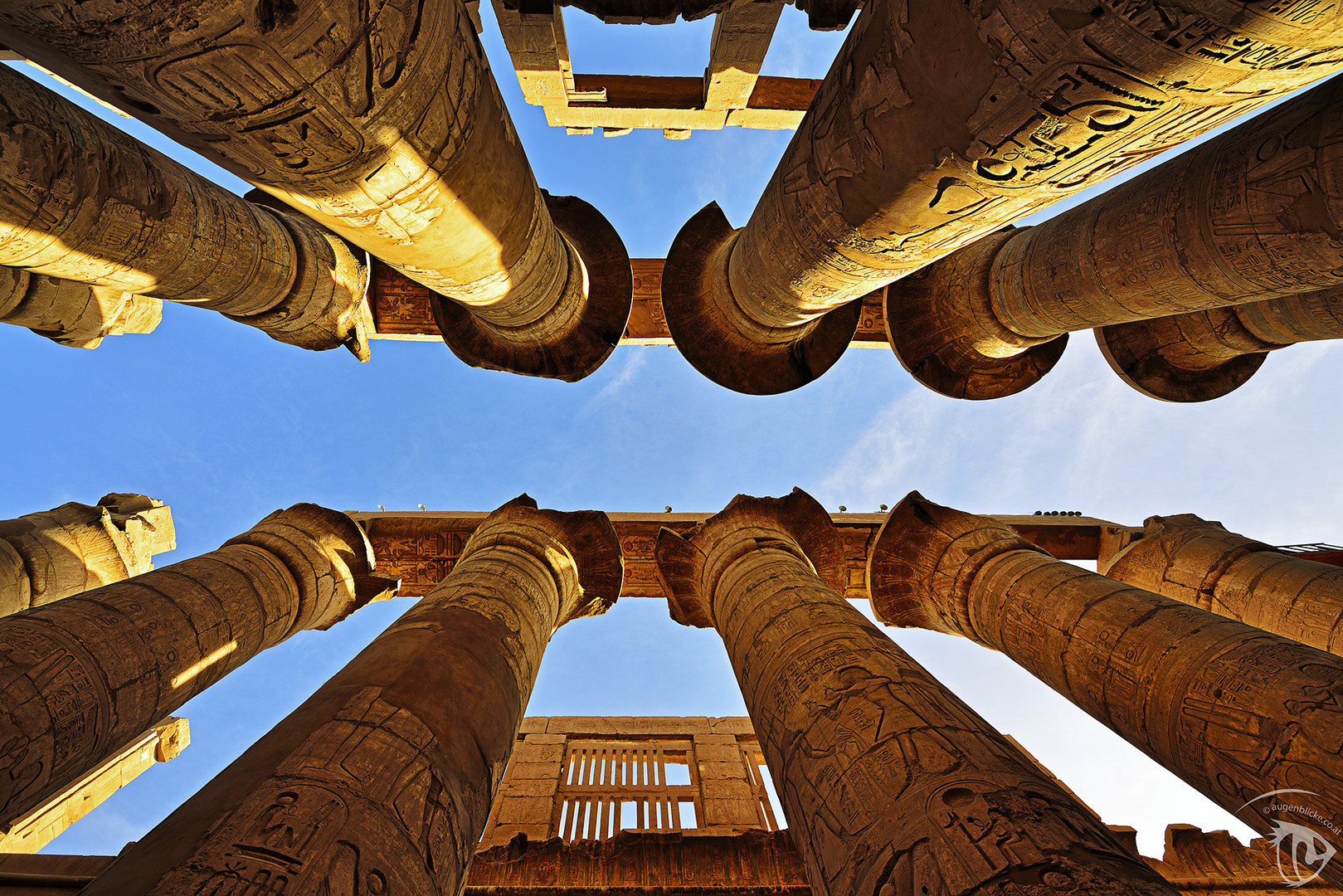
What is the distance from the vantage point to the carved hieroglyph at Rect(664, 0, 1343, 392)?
189 centimetres

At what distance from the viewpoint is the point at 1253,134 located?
3.69 m

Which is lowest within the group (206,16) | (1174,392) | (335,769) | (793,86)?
(335,769)

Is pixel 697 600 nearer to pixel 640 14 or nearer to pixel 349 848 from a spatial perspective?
pixel 349 848

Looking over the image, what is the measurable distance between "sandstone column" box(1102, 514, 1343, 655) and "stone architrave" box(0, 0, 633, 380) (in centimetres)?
A: 784

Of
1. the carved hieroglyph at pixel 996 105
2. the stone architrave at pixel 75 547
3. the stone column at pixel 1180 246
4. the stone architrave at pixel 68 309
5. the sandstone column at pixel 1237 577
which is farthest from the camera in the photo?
the stone architrave at pixel 75 547

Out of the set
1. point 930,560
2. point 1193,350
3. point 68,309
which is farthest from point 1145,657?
point 68,309

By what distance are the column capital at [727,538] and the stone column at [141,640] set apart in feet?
15.1

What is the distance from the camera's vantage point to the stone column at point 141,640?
145 inches

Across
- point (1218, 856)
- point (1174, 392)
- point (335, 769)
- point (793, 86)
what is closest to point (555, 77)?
point (793, 86)

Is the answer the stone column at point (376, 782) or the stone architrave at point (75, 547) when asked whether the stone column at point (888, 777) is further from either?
the stone architrave at point (75, 547)

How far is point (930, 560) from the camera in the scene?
7.16m

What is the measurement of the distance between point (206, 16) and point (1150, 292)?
246 inches

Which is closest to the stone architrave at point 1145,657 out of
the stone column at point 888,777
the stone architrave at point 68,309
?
the stone column at point 888,777

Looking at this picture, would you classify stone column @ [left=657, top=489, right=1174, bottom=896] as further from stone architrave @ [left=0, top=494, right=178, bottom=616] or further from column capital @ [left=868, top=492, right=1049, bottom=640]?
stone architrave @ [left=0, top=494, right=178, bottom=616]
